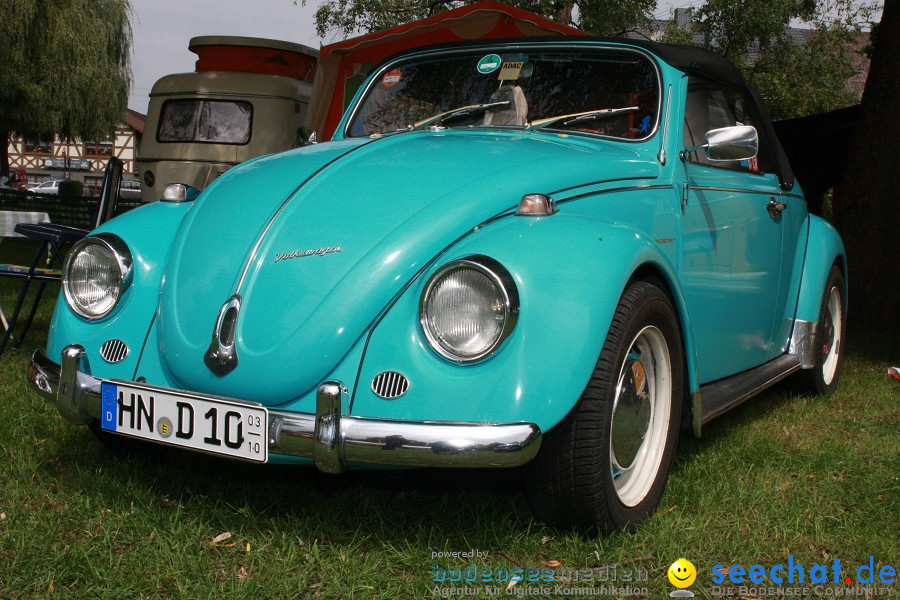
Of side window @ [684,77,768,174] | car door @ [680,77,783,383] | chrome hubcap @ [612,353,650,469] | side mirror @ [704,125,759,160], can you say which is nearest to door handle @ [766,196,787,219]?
car door @ [680,77,783,383]

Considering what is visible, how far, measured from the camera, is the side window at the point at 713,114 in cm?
363

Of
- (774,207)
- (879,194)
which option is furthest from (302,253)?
(879,194)

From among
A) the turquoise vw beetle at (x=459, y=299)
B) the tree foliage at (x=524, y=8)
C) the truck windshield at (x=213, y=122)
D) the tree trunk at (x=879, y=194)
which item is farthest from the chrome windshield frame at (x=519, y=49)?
the tree foliage at (x=524, y=8)

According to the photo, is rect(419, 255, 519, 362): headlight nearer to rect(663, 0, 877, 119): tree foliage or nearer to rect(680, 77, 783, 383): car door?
rect(680, 77, 783, 383): car door

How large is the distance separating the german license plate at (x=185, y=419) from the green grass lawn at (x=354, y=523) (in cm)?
34

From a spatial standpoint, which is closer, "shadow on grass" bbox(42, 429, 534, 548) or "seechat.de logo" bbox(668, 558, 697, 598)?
"seechat.de logo" bbox(668, 558, 697, 598)

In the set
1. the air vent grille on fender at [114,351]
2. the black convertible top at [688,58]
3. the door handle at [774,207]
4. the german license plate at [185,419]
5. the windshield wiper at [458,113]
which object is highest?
the black convertible top at [688,58]

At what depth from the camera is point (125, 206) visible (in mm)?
19828

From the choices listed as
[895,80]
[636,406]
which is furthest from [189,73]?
[636,406]

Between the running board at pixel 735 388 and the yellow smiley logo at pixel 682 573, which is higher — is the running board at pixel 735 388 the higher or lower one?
the higher one

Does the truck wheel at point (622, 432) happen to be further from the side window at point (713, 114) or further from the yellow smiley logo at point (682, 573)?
the side window at point (713, 114)

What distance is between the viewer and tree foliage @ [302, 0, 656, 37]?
20.0 m

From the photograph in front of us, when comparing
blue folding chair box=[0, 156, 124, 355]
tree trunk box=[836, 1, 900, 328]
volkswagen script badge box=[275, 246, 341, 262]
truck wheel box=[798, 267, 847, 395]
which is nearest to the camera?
volkswagen script badge box=[275, 246, 341, 262]

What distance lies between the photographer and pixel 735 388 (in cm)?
354
